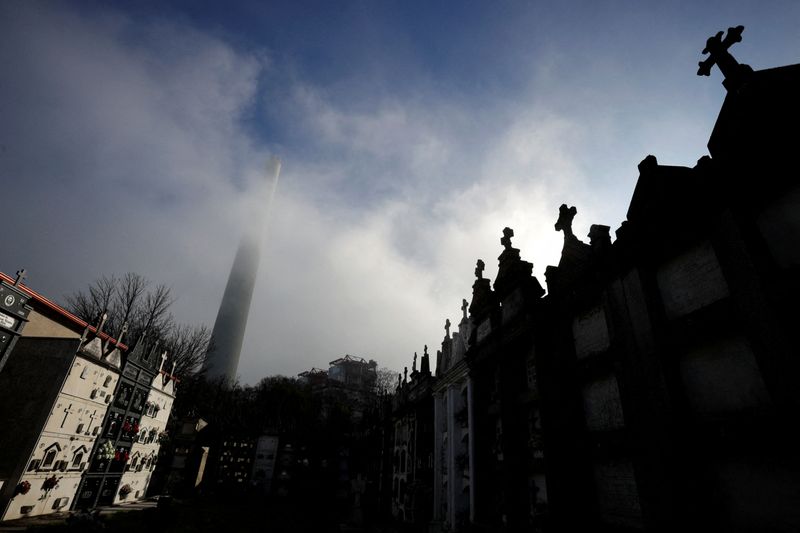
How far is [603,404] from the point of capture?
25.6 feet

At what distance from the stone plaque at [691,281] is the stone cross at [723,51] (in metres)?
3.21

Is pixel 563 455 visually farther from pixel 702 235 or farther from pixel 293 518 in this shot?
pixel 293 518

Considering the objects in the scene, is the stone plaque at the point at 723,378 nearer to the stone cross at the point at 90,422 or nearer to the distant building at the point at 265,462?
the stone cross at the point at 90,422

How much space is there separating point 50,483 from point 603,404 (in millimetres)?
24756

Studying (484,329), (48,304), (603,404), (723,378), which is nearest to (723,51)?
(723,378)

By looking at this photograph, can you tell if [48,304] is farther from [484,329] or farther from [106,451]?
[484,329]

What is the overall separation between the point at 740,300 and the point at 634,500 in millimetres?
4351

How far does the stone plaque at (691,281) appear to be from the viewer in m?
5.82

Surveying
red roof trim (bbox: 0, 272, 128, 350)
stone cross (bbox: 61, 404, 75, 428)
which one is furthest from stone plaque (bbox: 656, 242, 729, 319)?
stone cross (bbox: 61, 404, 75, 428)

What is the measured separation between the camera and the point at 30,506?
53.6 ft

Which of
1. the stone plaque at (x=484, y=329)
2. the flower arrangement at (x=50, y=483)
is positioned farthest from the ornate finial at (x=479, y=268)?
the flower arrangement at (x=50, y=483)

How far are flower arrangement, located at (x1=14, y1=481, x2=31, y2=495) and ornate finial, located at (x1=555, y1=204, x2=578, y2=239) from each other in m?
24.8

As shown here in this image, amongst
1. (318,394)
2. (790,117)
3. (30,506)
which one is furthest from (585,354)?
(318,394)

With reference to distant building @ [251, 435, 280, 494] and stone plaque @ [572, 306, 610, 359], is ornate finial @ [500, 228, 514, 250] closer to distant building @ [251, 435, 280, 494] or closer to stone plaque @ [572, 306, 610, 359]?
→ stone plaque @ [572, 306, 610, 359]
